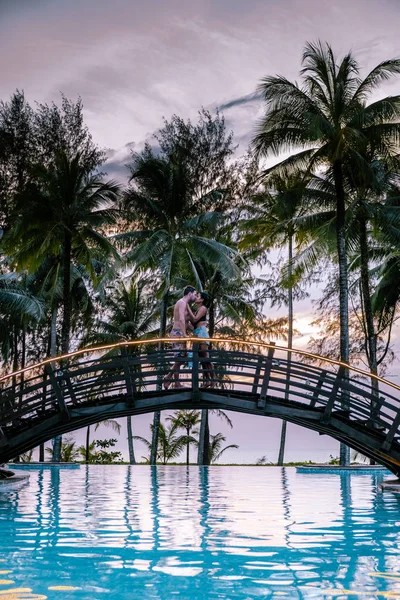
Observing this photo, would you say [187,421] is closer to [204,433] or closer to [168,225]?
[204,433]

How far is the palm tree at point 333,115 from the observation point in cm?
2375

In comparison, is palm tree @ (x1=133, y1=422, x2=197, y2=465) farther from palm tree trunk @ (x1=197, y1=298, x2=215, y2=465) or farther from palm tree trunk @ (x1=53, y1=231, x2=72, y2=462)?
palm tree trunk @ (x1=53, y1=231, x2=72, y2=462)

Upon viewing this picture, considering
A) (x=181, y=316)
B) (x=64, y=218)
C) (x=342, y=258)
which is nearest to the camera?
(x=181, y=316)

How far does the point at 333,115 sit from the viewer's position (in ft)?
78.9

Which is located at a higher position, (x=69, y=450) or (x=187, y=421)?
(x=187, y=421)

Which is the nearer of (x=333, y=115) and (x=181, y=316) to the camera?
(x=181, y=316)

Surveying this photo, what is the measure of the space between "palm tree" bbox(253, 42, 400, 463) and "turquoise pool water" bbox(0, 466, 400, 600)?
1311 centimetres

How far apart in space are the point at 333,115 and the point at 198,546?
19.4 meters

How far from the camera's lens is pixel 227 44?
18.6 meters

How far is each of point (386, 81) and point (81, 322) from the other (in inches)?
843

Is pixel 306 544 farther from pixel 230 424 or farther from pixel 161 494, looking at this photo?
pixel 230 424

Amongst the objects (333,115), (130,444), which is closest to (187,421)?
(130,444)

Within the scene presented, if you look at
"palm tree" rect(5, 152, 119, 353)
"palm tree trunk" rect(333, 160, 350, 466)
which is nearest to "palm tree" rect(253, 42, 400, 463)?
"palm tree trunk" rect(333, 160, 350, 466)

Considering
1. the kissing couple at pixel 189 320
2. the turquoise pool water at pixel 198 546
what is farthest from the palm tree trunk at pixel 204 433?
the turquoise pool water at pixel 198 546
